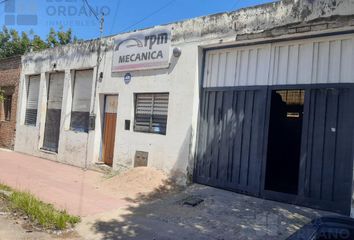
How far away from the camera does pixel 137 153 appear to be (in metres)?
9.84

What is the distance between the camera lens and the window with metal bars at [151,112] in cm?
948

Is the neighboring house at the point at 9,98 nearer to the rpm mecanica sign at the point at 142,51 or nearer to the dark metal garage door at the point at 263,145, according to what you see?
the rpm mecanica sign at the point at 142,51

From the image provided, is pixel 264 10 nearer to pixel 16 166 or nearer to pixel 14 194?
pixel 14 194

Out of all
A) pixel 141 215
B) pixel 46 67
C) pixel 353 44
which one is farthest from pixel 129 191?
pixel 46 67

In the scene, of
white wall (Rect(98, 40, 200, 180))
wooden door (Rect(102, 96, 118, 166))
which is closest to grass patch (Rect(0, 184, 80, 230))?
white wall (Rect(98, 40, 200, 180))

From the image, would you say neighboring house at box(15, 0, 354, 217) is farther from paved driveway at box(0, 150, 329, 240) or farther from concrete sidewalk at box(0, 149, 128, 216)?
concrete sidewalk at box(0, 149, 128, 216)

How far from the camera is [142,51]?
1010 cm

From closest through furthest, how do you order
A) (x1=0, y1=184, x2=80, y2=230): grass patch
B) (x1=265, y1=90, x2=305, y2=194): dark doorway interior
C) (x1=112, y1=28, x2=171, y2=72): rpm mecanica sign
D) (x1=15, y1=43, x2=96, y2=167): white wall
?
(x1=0, y1=184, x2=80, y2=230): grass patch < (x1=265, y1=90, x2=305, y2=194): dark doorway interior < (x1=112, y1=28, x2=171, y2=72): rpm mecanica sign < (x1=15, y1=43, x2=96, y2=167): white wall

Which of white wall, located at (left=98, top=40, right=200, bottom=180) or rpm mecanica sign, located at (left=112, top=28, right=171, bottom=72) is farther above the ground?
rpm mecanica sign, located at (left=112, top=28, right=171, bottom=72)

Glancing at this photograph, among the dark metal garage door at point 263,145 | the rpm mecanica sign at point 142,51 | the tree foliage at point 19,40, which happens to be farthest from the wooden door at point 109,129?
the tree foliage at point 19,40

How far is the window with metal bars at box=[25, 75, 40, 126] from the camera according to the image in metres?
14.8

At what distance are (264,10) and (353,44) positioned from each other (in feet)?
6.85

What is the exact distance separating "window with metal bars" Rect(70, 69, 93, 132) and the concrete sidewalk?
1.61 meters

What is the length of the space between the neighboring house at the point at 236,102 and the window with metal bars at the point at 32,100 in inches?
132
